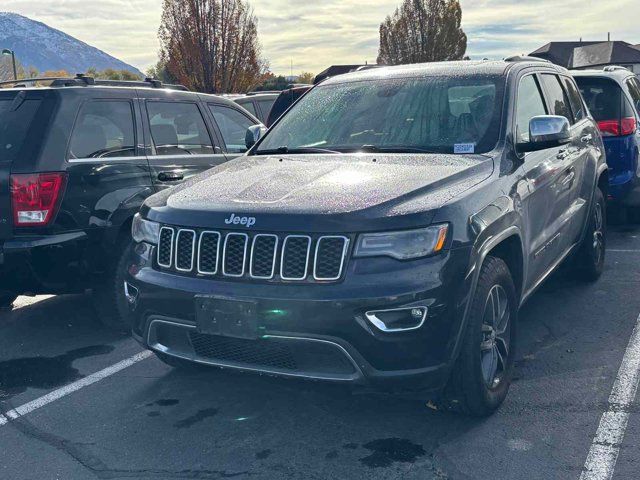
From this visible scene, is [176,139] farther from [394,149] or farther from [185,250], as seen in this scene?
[185,250]

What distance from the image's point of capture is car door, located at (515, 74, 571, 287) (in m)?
4.47

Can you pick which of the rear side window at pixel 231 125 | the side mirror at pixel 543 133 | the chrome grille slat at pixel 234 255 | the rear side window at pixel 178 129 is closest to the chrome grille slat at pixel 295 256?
the chrome grille slat at pixel 234 255

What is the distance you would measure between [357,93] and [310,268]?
2032 millimetres

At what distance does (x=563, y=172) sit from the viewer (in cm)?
514

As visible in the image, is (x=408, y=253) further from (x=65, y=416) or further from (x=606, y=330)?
(x=606, y=330)

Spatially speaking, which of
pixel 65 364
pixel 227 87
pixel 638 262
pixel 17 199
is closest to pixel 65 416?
pixel 65 364

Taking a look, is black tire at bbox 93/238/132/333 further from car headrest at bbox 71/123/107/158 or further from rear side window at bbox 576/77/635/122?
rear side window at bbox 576/77/635/122

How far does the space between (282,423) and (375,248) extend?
3.88 feet

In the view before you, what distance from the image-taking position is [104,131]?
18.0 feet

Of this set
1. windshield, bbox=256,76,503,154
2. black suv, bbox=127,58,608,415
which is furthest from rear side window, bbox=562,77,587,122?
windshield, bbox=256,76,503,154

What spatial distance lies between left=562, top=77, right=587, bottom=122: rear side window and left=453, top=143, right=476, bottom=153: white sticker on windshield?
2141 mm

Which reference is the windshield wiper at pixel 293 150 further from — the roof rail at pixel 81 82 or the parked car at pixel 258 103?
the parked car at pixel 258 103

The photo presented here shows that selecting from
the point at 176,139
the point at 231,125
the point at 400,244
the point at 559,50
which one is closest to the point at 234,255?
the point at 400,244

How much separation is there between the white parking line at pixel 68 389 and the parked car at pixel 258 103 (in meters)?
6.31
